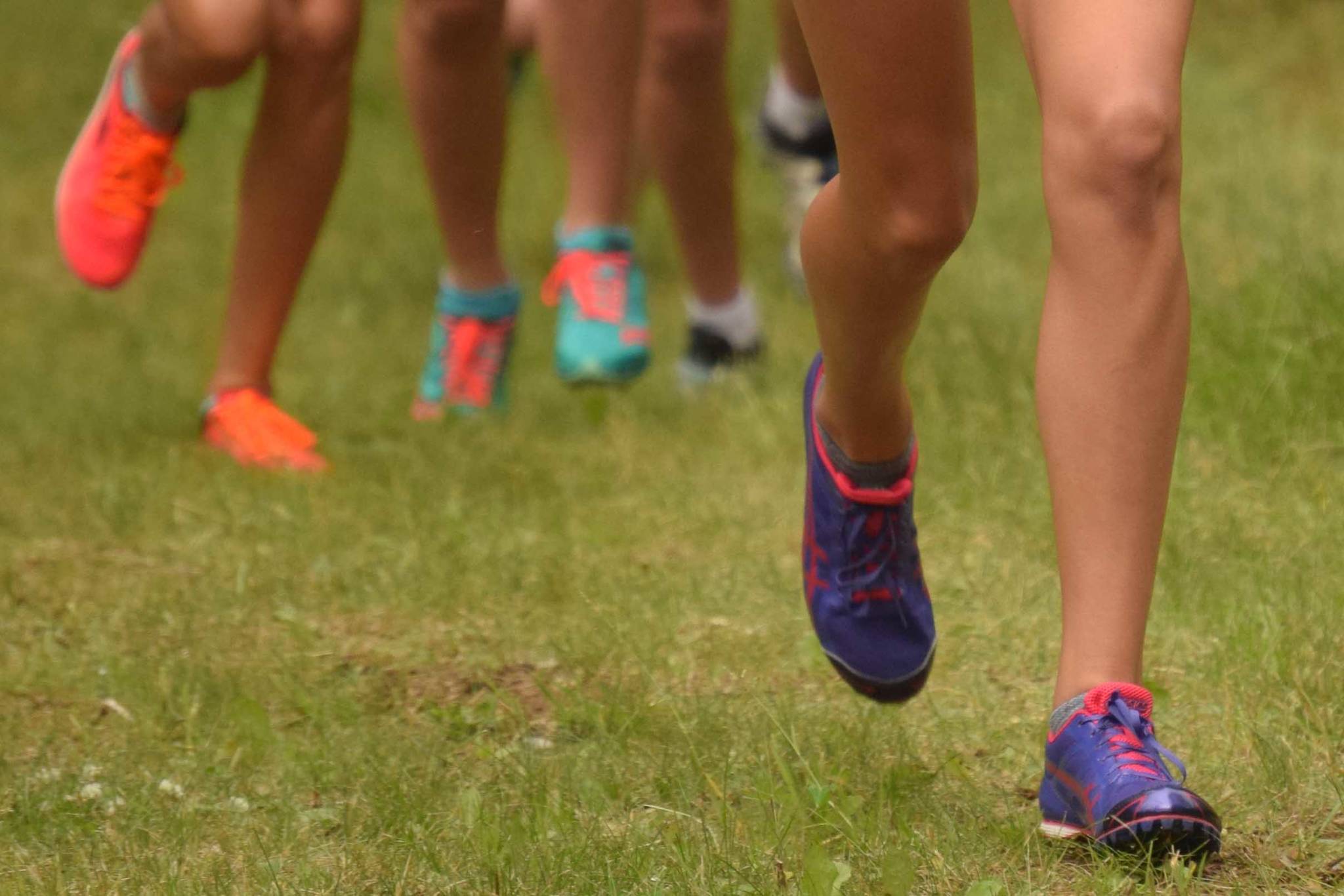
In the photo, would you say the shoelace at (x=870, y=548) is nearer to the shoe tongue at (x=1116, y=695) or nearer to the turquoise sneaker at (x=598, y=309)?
the shoe tongue at (x=1116, y=695)

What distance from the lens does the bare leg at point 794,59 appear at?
16.7 ft

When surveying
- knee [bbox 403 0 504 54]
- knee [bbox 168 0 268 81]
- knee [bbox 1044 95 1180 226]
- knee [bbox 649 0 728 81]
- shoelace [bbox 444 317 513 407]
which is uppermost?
knee [bbox 649 0 728 81]

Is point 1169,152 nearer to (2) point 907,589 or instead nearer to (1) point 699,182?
(2) point 907,589

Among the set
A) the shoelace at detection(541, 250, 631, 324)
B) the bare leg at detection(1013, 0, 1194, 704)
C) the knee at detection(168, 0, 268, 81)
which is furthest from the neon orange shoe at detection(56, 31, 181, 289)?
the bare leg at detection(1013, 0, 1194, 704)

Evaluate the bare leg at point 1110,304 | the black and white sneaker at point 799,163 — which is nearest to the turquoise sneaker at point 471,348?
the black and white sneaker at point 799,163

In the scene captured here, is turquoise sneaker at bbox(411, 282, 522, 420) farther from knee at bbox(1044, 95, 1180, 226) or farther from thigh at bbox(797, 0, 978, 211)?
knee at bbox(1044, 95, 1180, 226)

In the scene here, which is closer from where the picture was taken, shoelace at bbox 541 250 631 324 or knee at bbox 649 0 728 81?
shoelace at bbox 541 250 631 324

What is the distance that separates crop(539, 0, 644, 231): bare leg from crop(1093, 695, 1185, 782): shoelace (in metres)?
2.30

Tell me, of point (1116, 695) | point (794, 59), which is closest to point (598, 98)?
point (794, 59)

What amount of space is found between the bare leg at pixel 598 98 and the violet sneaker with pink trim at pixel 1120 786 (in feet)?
7.43

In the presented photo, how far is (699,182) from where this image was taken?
4398 millimetres

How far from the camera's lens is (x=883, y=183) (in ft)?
6.73

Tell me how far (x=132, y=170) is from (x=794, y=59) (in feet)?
6.81

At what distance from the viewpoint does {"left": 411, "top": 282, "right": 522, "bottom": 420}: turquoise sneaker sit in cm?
423
